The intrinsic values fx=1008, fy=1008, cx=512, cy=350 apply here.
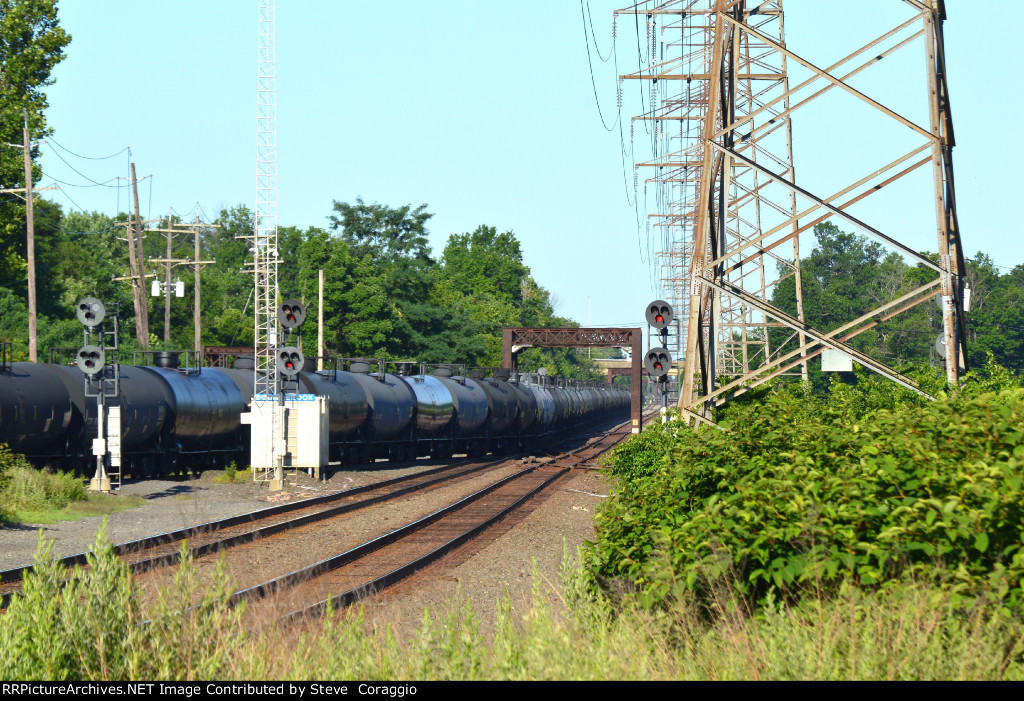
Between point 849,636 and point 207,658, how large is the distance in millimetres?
4281

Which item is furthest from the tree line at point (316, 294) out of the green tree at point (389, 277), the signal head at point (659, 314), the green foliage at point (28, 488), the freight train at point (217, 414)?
the signal head at point (659, 314)

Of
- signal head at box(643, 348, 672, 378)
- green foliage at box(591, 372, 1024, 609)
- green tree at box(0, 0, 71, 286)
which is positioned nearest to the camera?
green foliage at box(591, 372, 1024, 609)

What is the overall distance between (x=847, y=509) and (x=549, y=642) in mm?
2224

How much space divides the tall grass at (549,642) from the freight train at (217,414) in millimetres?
16215

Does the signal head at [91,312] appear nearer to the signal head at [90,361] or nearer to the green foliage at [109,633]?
the signal head at [90,361]

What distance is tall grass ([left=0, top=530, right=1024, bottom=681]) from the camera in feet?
19.4

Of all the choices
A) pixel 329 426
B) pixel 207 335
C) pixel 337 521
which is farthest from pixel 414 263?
pixel 337 521

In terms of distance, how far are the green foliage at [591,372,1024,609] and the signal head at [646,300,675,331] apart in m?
15.4

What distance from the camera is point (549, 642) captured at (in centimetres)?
645

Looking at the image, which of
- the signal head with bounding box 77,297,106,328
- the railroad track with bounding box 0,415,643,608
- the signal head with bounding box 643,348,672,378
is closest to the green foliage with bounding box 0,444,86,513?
the signal head with bounding box 77,297,106,328

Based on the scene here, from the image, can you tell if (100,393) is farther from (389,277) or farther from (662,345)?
(389,277)

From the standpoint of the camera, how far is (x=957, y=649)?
5.81m

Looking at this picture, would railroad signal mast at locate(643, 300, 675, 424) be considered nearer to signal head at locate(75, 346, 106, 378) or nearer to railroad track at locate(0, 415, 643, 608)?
railroad track at locate(0, 415, 643, 608)
